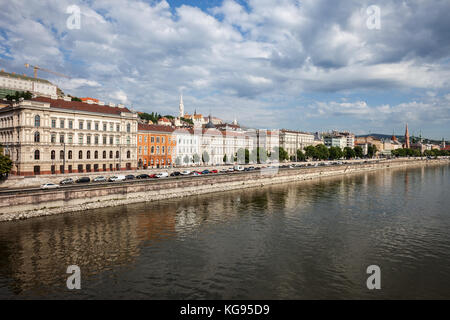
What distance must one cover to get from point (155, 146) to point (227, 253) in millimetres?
53782

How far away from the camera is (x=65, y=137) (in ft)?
173

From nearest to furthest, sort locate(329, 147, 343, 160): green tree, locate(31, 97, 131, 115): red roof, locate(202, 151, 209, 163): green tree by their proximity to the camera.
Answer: locate(31, 97, 131, 115): red roof, locate(202, 151, 209, 163): green tree, locate(329, 147, 343, 160): green tree

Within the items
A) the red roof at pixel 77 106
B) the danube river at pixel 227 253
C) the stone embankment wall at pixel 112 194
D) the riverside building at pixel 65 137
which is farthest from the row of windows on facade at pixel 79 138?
the danube river at pixel 227 253

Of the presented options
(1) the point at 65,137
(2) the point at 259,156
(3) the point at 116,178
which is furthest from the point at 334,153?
(1) the point at 65,137

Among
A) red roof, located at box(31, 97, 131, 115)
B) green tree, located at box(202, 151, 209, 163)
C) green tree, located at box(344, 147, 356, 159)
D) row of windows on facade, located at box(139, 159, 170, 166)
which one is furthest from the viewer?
green tree, located at box(344, 147, 356, 159)

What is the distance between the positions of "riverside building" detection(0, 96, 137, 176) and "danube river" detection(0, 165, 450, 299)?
22.8 m

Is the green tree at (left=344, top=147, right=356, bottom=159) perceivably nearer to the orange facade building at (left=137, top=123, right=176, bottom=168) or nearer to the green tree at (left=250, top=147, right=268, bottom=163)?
the green tree at (left=250, top=147, right=268, bottom=163)

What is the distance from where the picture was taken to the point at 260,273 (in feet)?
62.3

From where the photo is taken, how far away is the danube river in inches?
668

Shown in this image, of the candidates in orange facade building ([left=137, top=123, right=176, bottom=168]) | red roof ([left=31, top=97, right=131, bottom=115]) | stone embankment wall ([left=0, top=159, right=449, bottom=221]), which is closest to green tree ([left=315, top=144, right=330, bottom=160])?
stone embankment wall ([left=0, top=159, right=449, bottom=221])

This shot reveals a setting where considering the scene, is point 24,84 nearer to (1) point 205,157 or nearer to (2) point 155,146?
(2) point 155,146

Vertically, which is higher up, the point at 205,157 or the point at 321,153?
the point at 321,153

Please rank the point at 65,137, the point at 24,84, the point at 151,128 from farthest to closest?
1. the point at 24,84
2. the point at 151,128
3. the point at 65,137
